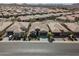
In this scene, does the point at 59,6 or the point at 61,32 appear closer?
the point at 61,32

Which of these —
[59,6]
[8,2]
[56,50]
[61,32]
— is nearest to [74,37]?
[61,32]

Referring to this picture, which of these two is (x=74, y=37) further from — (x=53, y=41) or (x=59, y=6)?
(x=59, y=6)

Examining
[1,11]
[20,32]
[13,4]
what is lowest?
[20,32]

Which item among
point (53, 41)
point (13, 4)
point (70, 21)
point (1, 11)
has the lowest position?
point (53, 41)

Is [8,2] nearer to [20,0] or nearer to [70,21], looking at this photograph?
[20,0]

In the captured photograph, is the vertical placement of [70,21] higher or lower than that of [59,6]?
lower

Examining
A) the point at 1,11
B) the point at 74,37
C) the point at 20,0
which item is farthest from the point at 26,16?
the point at 74,37
